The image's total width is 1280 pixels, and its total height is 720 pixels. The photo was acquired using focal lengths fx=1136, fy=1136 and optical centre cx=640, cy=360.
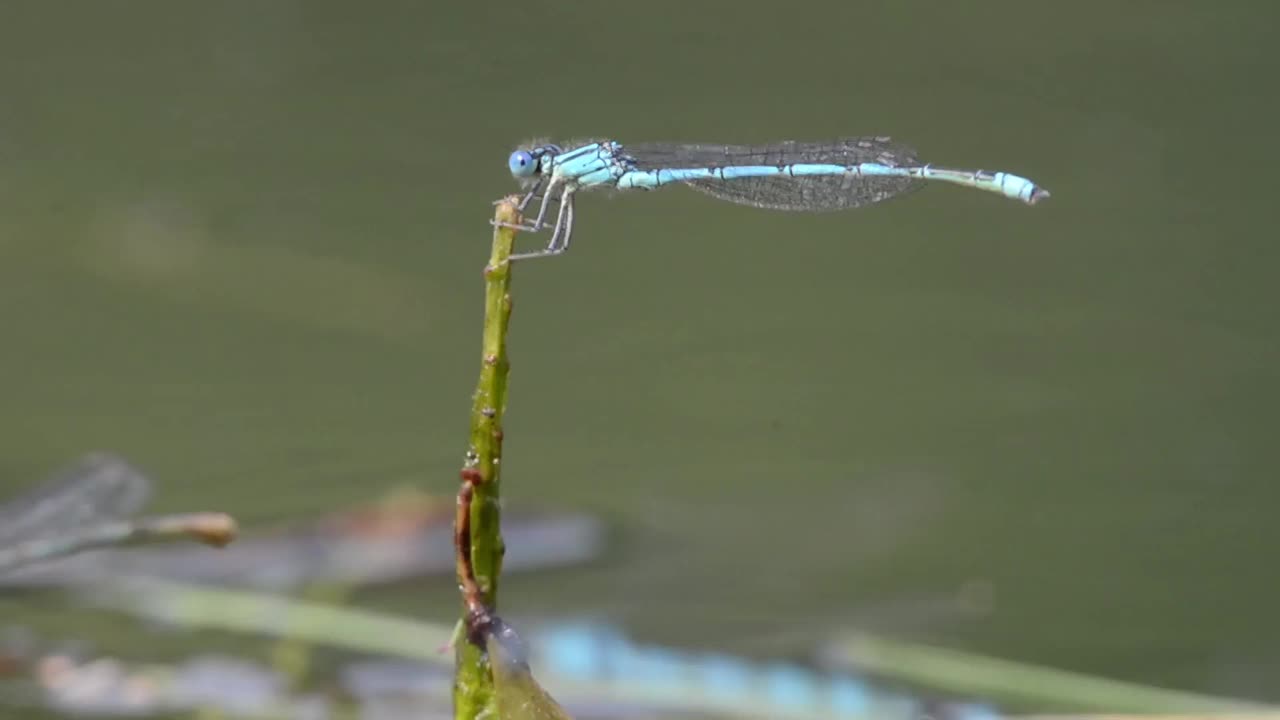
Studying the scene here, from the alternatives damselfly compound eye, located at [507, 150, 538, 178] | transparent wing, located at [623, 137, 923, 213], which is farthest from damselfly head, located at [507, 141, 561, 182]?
transparent wing, located at [623, 137, 923, 213]

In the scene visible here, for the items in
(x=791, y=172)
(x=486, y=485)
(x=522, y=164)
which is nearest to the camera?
(x=486, y=485)

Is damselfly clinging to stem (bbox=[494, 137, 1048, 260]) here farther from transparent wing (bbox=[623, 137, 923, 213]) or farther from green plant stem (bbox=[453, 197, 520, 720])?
green plant stem (bbox=[453, 197, 520, 720])

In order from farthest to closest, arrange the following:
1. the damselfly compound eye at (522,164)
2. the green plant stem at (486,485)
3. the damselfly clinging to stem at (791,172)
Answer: the damselfly clinging to stem at (791,172)
the damselfly compound eye at (522,164)
the green plant stem at (486,485)

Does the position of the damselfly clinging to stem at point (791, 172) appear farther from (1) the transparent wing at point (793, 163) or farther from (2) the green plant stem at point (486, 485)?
(2) the green plant stem at point (486, 485)

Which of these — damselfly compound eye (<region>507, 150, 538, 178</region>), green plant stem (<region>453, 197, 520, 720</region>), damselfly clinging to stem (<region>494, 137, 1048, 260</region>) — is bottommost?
green plant stem (<region>453, 197, 520, 720</region>)

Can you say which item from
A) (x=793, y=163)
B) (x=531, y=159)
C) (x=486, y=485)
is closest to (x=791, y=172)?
(x=793, y=163)

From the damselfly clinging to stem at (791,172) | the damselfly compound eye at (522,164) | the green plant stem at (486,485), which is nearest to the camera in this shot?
the green plant stem at (486,485)

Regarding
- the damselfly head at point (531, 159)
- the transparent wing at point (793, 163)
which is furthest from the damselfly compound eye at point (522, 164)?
the transparent wing at point (793, 163)

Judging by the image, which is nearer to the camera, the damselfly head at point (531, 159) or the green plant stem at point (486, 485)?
the green plant stem at point (486, 485)

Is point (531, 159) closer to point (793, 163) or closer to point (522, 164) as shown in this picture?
point (522, 164)
